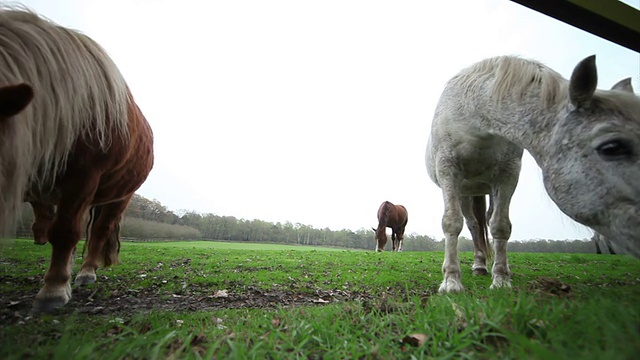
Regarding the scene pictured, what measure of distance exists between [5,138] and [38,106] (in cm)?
54

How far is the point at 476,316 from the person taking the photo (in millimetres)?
1537

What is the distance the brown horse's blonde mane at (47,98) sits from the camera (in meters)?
1.98

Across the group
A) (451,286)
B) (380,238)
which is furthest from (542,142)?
(380,238)

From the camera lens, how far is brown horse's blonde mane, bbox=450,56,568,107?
274cm

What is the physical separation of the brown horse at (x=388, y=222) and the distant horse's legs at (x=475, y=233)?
13.8 m

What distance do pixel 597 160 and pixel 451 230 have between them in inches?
81.6

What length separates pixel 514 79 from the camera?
10.6 ft

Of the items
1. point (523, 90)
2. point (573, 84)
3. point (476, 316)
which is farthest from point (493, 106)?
point (476, 316)

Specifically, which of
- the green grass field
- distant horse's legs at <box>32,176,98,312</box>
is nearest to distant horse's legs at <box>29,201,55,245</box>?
the green grass field

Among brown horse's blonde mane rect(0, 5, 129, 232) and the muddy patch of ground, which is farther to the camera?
the muddy patch of ground

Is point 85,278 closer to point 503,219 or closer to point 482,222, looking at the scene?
point 503,219

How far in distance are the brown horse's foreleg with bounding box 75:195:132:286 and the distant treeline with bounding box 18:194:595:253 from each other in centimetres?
1377

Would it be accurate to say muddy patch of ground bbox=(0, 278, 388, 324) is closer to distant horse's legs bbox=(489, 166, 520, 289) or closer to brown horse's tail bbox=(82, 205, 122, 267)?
brown horse's tail bbox=(82, 205, 122, 267)

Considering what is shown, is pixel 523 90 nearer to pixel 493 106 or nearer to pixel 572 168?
pixel 493 106
